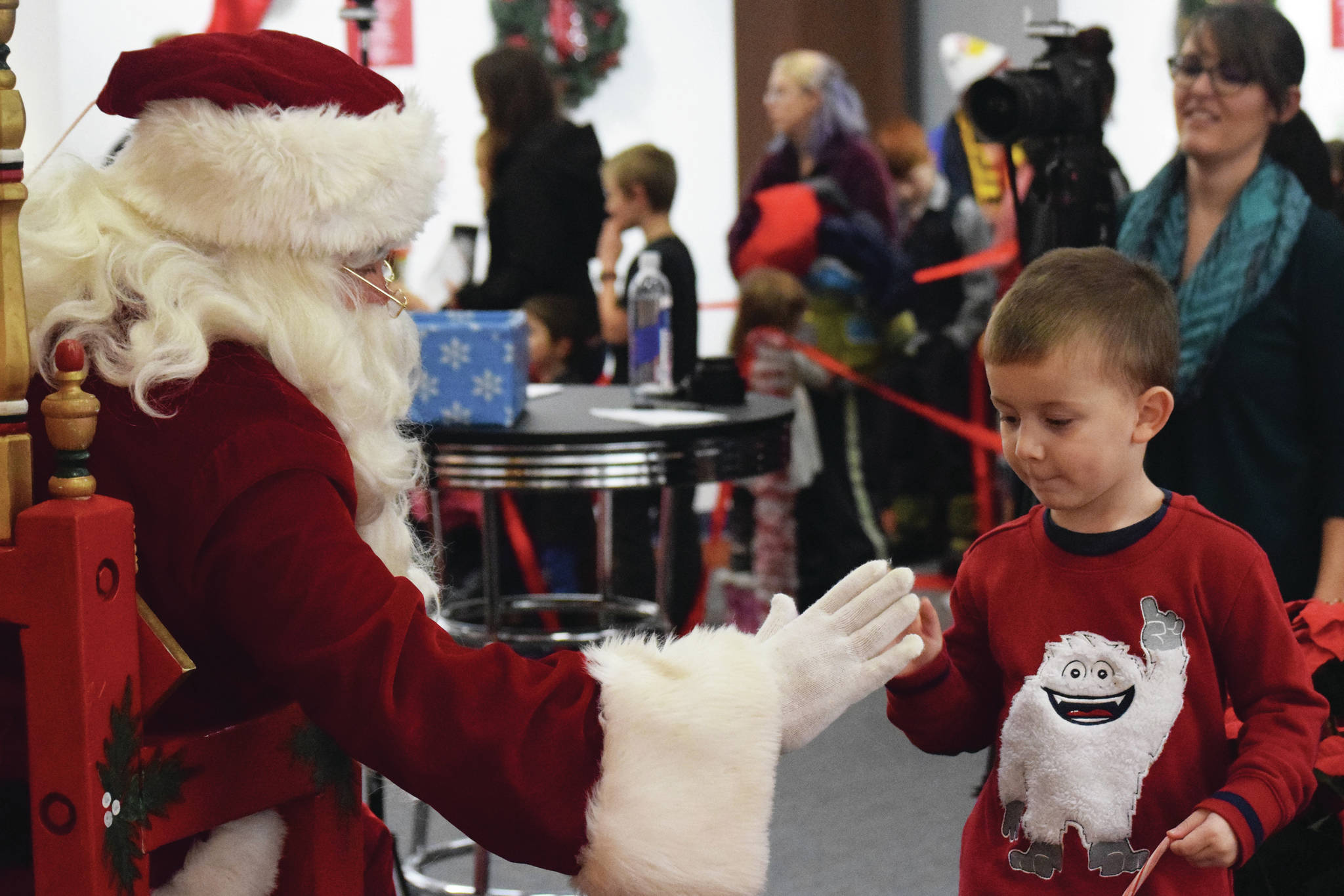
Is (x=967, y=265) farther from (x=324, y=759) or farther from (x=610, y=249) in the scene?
(x=324, y=759)

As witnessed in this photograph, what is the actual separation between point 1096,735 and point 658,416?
4.81ft

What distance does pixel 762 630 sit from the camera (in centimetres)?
118

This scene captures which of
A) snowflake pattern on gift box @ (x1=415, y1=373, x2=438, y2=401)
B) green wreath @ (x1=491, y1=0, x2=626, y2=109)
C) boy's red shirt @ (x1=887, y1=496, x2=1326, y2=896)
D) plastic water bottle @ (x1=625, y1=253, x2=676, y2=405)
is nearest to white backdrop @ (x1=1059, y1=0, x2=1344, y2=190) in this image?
green wreath @ (x1=491, y1=0, x2=626, y2=109)

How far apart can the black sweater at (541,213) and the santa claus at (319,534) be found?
2.55 m

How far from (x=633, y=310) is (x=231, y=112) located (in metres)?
2.22

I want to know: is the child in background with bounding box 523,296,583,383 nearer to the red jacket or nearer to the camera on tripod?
the camera on tripod

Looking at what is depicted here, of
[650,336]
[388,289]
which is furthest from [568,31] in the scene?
[388,289]

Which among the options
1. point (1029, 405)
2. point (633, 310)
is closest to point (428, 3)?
point (633, 310)

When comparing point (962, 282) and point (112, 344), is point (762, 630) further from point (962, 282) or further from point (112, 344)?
point (962, 282)

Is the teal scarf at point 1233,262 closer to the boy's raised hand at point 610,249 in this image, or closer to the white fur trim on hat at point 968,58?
the boy's raised hand at point 610,249

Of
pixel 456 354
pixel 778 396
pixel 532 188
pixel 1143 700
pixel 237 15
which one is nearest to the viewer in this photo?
pixel 1143 700

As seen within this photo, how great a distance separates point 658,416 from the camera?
261cm

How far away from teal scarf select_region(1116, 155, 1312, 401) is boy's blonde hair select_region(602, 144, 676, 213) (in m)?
2.11

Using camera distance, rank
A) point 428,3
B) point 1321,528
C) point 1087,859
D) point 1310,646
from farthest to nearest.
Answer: point 428,3, point 1321,528, point 1310,646, point 1087,859
